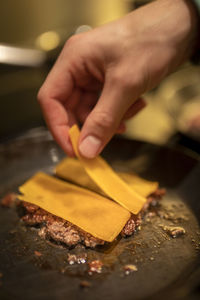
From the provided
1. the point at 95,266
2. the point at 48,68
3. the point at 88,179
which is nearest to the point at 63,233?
the point at 95,266

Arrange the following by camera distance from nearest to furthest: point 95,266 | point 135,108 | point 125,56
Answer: point 95,266
point 125,56
point 135,108

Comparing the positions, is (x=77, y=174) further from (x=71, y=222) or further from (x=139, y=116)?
(x=139, y=116)

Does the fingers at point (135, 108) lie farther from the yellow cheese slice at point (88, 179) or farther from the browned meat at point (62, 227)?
the browned meat at point (62, 227)

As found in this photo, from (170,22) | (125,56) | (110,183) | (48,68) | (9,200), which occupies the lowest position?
(9,200)

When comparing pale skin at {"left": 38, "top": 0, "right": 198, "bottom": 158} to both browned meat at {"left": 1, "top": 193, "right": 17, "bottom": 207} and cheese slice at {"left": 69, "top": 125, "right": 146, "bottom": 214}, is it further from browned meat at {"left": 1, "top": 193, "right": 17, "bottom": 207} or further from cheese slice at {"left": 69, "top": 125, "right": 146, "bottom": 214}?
browned meat at {"left": 1, "top": 193, "right": 17, "bottom": 207}

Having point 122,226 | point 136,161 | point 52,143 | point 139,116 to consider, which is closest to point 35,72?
Result: point 139,116

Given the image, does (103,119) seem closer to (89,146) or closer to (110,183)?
(89,146)
